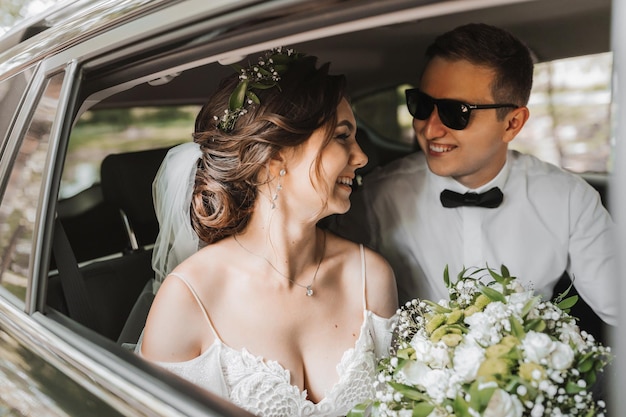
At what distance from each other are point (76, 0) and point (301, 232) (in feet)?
3.20

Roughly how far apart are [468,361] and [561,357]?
18 cm

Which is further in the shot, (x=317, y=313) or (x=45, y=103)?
(x=317, y=313)

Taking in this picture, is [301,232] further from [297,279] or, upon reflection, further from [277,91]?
[277,91]

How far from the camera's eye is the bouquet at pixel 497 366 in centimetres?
113

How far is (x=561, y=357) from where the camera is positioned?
1.17 meters

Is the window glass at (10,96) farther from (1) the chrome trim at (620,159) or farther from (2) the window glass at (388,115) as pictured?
(2) the window glass at (388,115)

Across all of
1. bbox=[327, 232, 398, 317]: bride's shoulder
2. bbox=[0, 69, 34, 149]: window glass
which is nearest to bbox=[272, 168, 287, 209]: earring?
bbox=[327, 232, 398, 317]: bride's shoulder

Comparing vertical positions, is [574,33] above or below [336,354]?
above

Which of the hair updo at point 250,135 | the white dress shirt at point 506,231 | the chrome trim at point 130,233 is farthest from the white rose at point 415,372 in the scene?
the chrome trim at point 130,233

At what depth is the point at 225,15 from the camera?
1.02 meters

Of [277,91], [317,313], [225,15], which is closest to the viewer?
[225,15]

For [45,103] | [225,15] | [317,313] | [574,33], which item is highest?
[225,15]

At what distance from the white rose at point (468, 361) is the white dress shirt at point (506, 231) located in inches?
48.4

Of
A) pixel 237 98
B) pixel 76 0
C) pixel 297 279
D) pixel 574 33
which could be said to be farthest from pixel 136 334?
pixel 574 33
